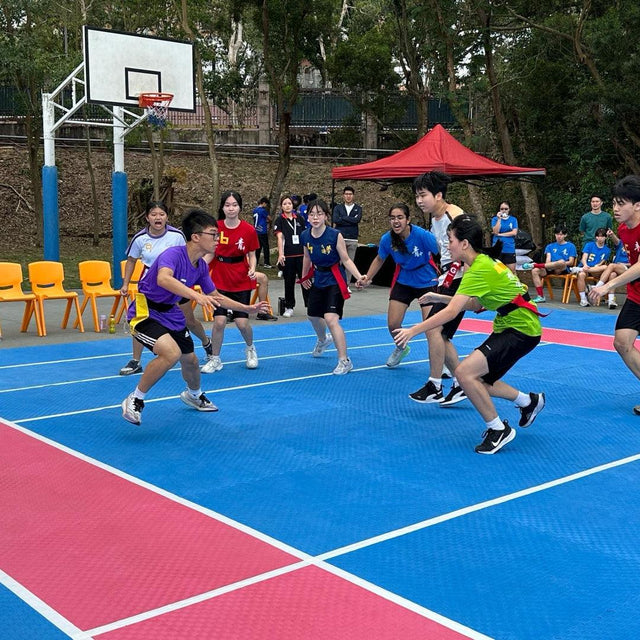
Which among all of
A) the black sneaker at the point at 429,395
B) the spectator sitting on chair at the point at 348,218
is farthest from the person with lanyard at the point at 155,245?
the spectator sitting on chair at the point at 348,218

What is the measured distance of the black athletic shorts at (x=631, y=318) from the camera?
8.09m

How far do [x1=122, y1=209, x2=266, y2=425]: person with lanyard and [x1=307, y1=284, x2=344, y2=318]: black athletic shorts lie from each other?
2566 mm

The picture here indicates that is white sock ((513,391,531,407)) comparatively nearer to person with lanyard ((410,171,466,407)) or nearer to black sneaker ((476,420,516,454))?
black sneaker ((476,420,516,454))

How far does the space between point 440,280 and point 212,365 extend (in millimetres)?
3113

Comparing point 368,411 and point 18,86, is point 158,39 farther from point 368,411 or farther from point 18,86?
point 368,411

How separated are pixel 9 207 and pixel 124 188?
15.1 metres

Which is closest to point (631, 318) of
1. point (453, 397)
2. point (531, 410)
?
point (531, 410)

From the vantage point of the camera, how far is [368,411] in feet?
27.6

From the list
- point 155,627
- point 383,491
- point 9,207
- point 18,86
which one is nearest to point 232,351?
point 383,491

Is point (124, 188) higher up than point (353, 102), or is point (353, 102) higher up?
point (353, 102)

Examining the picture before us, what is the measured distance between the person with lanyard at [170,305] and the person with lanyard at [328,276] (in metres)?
2.52

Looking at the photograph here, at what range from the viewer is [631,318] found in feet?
26.7

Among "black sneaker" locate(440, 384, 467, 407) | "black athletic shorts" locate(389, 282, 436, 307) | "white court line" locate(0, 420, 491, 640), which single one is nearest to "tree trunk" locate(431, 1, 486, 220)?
"black athletic shorts" locate(389, 282, 436, 307)

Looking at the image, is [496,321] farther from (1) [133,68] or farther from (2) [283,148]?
(2) [283,148]
